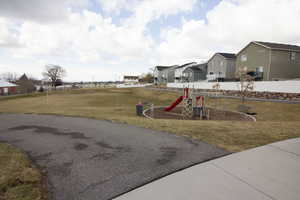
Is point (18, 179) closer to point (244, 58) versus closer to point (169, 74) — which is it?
point (244, 58)

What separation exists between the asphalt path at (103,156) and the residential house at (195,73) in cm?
4480

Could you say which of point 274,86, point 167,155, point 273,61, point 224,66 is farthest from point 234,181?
point 224,66

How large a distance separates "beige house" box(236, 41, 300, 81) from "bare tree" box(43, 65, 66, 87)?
7314cm

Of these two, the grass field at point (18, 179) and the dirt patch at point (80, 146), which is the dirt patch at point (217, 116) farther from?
the grass field at point (18, 179)

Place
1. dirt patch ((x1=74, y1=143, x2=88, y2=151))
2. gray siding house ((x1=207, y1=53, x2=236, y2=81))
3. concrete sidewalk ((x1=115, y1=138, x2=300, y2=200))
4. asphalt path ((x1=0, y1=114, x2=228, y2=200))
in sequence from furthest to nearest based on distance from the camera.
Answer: gray siding house ((x1=207, y1=53, x2=236, y2=81)) < dirt patch ((x1=74, y1=143, x2=88, y2=151)) < asphalt path ((x1=0, y1=114, x2=228, y2=200)) < concrete sidewalk ((x1=115, y1=138, x2=300, y2=200))

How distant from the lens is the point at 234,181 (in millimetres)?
2822

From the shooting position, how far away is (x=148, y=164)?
354 cm

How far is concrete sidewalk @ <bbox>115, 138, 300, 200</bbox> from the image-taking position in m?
2.46

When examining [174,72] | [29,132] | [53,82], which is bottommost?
[29,132]

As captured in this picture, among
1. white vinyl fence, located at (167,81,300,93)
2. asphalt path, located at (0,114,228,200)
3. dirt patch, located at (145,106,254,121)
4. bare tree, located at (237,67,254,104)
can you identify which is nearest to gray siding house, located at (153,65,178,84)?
white vinyl fence, located at (167,81,300,93)

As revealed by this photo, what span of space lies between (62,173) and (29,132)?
4.40 meters

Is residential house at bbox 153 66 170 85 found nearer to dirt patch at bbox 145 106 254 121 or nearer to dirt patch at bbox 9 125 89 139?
dirt patch at bbox 145 106 254 121

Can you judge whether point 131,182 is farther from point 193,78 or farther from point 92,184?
point 193,78

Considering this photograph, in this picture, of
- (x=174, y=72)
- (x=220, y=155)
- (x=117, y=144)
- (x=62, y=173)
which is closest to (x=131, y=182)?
(x=62, y=173)
